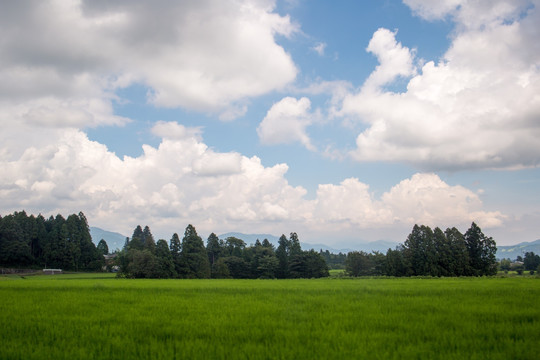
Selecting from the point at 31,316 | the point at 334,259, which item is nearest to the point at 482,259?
the point at 31,316

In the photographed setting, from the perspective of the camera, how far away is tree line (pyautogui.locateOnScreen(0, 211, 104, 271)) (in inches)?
2840

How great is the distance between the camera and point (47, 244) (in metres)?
74.6

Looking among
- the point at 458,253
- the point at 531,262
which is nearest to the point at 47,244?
the point at 458,253

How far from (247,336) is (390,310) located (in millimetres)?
5633

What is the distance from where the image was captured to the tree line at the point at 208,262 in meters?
52.6

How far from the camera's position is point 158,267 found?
5212cm

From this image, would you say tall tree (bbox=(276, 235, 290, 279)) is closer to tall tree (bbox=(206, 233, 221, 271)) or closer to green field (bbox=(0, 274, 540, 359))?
tall tree (bbox=(206, 233, 221, 271))

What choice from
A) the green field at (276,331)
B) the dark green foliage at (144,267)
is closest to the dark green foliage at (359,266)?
the dark green foliage at (144,267)

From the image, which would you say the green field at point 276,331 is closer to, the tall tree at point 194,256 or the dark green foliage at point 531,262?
the tall tree at point 194,256

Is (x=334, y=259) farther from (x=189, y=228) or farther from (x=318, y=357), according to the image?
(x=318, y=357)

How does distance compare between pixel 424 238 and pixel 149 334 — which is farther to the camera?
pixel 424 238

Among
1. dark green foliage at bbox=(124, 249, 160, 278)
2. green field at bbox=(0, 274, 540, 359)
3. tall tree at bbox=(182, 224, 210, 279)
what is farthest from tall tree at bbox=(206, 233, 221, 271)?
green field at bbox=(0, 274, 540, 359)

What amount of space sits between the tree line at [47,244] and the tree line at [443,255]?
219 ft

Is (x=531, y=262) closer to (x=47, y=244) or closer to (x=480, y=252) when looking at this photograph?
(x=480, y=252)
